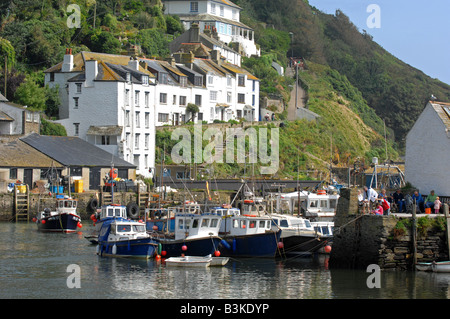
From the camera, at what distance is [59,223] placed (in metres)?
54.3

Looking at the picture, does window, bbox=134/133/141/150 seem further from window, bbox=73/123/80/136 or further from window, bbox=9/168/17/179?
window, bbox=9/168/17/179

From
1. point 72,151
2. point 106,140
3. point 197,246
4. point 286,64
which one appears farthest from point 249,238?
point 286,64

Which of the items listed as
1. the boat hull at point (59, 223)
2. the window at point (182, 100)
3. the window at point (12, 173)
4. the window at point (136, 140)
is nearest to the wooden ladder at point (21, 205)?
the window at point (12, 173)

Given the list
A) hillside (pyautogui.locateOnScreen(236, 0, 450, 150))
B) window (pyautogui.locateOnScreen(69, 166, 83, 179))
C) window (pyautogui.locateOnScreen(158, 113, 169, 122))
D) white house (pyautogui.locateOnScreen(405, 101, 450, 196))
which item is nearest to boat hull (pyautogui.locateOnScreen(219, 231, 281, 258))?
white house (pyautogui.locateOnScreen(405, 101, 450, 196))

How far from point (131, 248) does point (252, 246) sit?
593 cm

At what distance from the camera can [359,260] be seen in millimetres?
35562

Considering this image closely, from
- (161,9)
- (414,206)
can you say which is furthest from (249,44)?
(414,206)

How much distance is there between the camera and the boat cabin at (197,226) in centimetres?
4094

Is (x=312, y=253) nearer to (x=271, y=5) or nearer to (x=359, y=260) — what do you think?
(x=359, y=260)

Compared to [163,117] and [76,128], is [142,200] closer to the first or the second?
[76,128]

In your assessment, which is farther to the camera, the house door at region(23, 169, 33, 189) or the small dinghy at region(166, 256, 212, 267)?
the house door at region(23, 169, 33, 189)

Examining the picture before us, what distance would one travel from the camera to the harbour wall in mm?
34594

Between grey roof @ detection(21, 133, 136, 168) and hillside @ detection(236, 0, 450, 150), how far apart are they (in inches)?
2234
